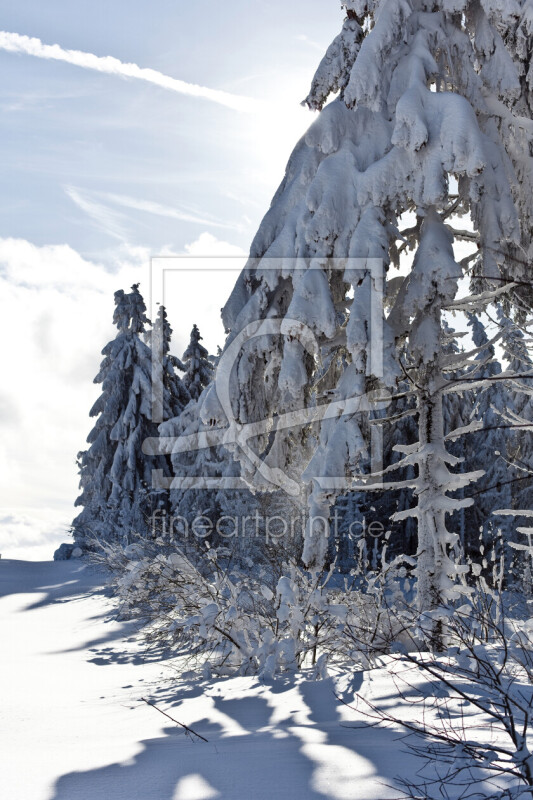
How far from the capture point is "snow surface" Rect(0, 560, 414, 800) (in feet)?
8.48

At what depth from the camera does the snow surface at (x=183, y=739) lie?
258 centimetres

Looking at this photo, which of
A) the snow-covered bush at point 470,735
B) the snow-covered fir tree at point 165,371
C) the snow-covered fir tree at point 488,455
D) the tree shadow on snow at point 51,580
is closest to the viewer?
the snow-covered bush at point 470,735

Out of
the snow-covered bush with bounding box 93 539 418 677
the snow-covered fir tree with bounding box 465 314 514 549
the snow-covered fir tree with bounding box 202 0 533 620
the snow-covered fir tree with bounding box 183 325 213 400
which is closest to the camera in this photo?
the snow-covered bush with bounding box 93 539 418 677

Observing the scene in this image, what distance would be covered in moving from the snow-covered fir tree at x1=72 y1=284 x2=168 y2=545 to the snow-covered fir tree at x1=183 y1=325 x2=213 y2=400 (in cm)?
275

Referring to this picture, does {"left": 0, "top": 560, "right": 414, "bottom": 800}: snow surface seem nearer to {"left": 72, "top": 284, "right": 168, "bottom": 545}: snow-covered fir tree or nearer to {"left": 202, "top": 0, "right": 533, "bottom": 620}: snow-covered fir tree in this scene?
{"left": 202, "top": 0, "right": 533, "bottom": 620}: snow-covered fir tree

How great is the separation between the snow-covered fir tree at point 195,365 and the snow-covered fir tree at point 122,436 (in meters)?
2.75

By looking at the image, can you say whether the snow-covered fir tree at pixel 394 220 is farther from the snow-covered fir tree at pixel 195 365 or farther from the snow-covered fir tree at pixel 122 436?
the snow-covered fir tree at pixel 195 365

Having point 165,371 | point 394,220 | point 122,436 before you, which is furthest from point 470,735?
point 165,371

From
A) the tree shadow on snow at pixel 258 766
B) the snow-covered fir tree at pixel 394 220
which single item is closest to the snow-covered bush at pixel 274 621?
the snow-covered fir tree at pixel 394 220

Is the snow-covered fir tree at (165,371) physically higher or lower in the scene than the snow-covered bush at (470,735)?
higher
